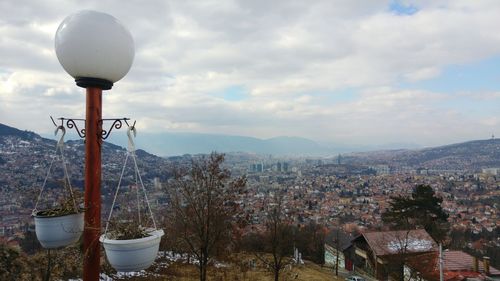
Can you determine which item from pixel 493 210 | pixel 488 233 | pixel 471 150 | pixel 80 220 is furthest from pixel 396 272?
pixel 471 150

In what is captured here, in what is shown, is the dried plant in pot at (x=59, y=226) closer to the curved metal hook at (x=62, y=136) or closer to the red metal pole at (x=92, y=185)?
the red metal pole at (x=92, y=185)

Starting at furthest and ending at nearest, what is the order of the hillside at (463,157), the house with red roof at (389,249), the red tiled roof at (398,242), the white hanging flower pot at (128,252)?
the hillside at (463,157)
the red tiled roof at (398,242)
the house with red roof at (389,249)
the white hanging flower pot at (128,252)

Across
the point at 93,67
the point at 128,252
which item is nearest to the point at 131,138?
the point at 93,67

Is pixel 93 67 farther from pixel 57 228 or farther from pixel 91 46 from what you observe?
pixel 57 228

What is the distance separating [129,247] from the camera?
1996mm

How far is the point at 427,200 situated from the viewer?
25234 millimetres

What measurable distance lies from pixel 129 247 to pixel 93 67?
1.01 metres

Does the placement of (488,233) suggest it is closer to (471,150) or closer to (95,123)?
(95,123)

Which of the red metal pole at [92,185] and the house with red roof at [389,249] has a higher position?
the red metal pole at [92,185]

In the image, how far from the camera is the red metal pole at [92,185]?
221 cm

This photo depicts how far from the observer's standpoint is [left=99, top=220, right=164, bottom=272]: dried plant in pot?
200cm

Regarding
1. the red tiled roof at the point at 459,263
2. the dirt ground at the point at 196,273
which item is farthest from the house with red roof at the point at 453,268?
the dirt ground at the point at 196,273

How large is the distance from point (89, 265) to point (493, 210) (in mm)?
75010

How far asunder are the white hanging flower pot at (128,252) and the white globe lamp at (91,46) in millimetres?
920
